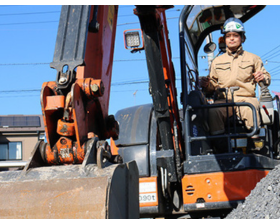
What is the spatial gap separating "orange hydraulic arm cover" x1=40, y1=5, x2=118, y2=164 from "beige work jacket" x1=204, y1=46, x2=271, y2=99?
7.03 feet

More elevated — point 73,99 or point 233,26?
point 233,26

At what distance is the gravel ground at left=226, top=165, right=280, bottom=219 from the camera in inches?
119

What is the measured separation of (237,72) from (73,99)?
2.73 m

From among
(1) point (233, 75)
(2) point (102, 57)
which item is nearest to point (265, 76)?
(1) point (233, 75)

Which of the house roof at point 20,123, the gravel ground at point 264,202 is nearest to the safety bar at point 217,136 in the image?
the gravel ground at point 264,202

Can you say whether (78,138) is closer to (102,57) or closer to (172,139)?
(102,57)

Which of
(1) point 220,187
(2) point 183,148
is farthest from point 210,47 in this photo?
(1) point 220,187

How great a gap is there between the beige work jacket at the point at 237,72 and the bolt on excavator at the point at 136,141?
235 mm

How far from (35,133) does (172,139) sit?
793 inches

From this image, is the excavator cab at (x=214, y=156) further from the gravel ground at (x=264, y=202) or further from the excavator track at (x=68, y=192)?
the excavator track at (x=68, y=192)

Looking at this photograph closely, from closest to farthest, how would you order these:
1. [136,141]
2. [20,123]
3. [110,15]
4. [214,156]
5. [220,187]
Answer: [110,15], [220,187], [214,156], [136,141], [20,123]

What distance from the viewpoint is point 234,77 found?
15.8 feet

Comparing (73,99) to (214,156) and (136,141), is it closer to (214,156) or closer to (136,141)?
(214,156)

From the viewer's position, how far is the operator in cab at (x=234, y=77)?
4.57 m
